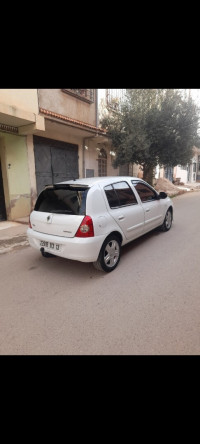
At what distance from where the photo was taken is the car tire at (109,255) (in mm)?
3486

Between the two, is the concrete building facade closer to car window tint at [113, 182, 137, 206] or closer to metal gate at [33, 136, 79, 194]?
metal gate at [33, 136, 79, 194]

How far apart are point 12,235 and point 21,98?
14.3 feet

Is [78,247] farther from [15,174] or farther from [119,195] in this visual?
[15,174]

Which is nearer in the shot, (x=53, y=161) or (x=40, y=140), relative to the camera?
(x=40, y=140)

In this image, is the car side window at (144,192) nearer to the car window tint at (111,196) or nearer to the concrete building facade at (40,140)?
the car window tint at (111,196)

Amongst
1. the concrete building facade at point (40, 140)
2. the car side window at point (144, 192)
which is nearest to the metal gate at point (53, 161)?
the concrete building facade at point (40, 140)

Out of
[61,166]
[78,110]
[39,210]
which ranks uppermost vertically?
[78,110]

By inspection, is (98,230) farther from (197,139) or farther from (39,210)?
(197,139)

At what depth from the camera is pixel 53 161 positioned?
30.2 ft

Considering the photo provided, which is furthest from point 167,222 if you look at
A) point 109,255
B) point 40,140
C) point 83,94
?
point 83,94

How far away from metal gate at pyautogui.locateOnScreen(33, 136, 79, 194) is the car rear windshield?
16.9 ft
